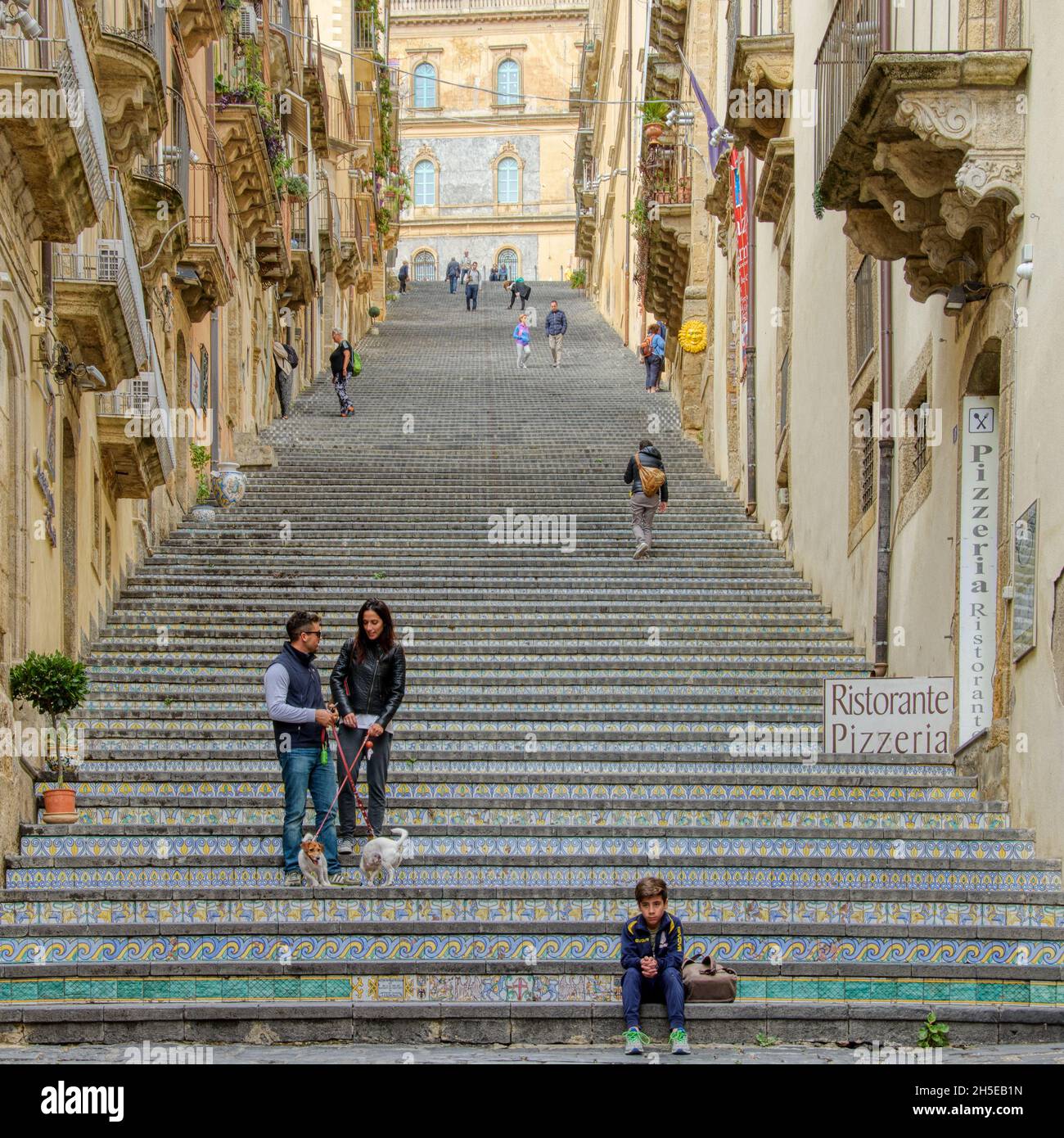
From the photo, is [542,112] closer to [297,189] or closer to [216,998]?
[297,189]

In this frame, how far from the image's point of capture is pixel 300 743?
38.1ft

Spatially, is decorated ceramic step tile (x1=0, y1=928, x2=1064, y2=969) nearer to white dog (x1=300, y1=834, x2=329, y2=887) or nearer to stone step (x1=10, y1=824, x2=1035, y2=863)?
white dog (x1=300, y1=834, x2=329, y2=887)

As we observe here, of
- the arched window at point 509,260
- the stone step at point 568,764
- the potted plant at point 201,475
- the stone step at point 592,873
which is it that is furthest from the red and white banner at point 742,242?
the arched window at point 509,260

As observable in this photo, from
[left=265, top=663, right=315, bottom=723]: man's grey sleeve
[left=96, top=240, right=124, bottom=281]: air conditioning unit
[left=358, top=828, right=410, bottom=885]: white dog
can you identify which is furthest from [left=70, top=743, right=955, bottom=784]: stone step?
[left=96, top=240, right=124, bottom=281]: air conditioning unit

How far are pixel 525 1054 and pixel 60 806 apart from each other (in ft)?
14.8

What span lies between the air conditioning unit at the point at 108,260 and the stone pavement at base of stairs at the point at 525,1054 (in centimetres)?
735

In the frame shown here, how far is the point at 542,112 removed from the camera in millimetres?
91812

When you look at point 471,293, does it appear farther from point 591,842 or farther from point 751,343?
point 591,842

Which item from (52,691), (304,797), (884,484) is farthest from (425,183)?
(304,797)

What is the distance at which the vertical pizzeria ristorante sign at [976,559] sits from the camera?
45.3 feet

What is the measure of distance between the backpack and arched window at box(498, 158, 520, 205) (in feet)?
238

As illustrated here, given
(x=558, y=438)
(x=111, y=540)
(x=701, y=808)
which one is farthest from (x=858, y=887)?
(x=558, y=438)

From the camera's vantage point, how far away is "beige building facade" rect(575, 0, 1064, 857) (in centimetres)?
1209

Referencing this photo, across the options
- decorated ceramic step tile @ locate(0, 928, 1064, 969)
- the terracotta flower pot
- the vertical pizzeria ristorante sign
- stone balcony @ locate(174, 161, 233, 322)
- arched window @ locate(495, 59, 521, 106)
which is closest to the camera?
decorated ceramic step tile @ locate(0, 928, 1064, 969)
